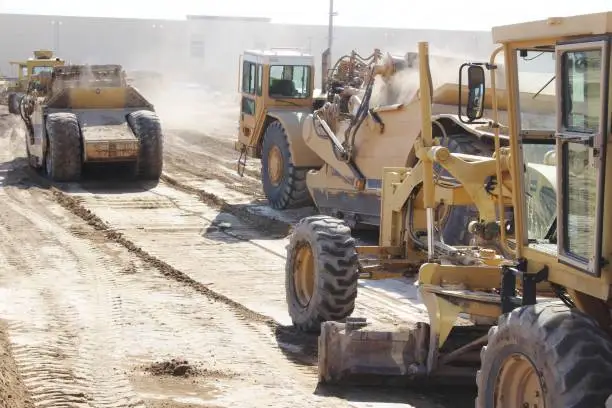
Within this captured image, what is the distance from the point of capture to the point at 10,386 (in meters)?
7.37

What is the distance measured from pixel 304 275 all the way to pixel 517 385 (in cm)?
415

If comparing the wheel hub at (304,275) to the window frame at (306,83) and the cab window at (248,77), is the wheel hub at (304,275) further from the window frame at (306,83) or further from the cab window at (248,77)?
the cab window at (248,77)

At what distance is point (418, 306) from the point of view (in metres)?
10.8

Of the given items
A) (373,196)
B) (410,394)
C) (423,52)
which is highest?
(423,52)

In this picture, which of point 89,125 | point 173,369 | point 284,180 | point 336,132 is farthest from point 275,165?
point 173,369

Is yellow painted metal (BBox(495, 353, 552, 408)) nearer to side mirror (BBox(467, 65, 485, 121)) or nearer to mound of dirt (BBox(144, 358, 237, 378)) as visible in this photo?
side mirror (BBox(467, 65, 485, 121))

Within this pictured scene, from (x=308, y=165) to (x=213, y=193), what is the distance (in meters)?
2.90

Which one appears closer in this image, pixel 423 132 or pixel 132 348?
pixel 423 132

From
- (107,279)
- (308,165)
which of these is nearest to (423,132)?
(107,279)

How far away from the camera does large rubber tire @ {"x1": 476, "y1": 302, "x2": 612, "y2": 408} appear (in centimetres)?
495

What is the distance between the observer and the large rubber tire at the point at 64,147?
19.9 metres

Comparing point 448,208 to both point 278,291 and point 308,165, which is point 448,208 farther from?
point 308,165

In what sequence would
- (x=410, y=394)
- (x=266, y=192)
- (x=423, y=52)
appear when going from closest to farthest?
1. (x=410, y=394)
2. (x=423, y=52)
3. (x=266, y=192)

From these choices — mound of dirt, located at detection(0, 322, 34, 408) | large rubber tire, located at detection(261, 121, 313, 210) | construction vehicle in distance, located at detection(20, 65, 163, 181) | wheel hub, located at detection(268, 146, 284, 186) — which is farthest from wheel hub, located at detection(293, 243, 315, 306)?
construction vehicle in distance, located at detection(20, 65, 163, 181)
